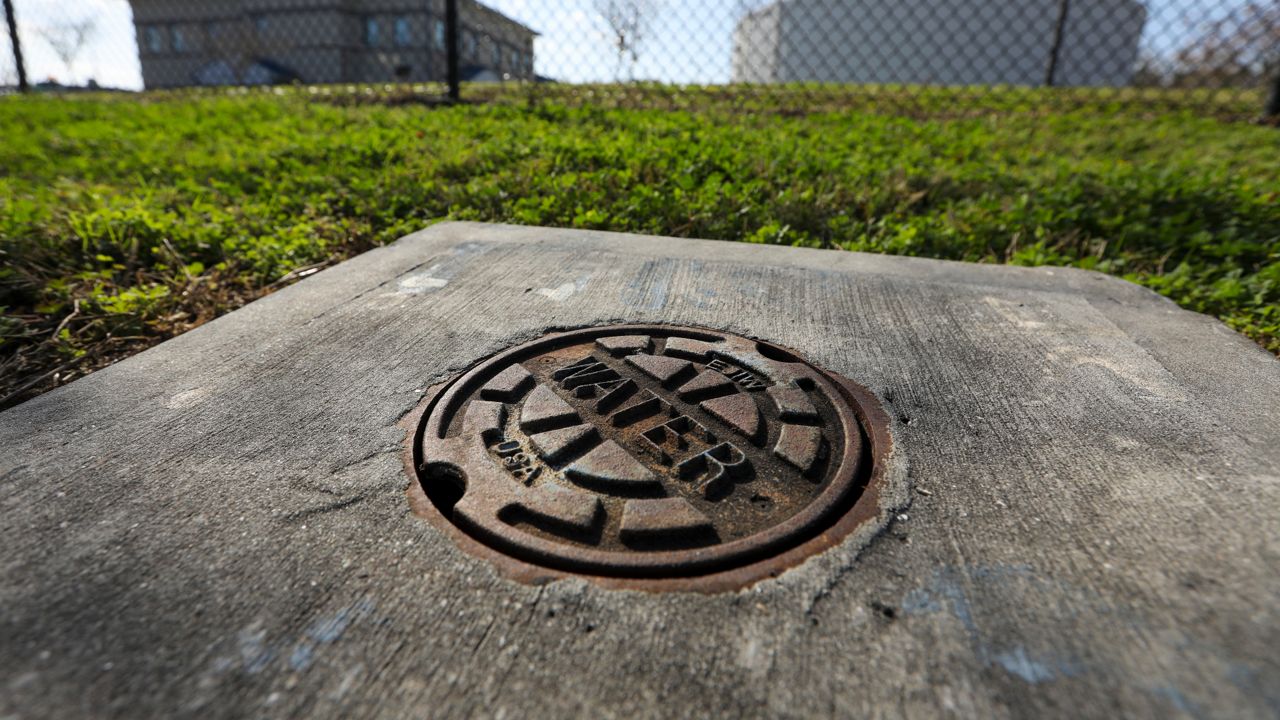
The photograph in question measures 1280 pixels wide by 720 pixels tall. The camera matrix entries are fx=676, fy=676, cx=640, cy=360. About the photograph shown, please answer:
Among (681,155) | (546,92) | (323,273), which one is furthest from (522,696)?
(546,92)

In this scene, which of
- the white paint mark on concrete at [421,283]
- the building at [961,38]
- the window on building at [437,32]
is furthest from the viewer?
the window on building at [437,32]

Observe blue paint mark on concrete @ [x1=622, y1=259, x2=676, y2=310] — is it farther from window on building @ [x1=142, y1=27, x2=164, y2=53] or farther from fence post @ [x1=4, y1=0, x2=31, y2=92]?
window on building @ [x1=142, y1=27, x2=164, y2=53]

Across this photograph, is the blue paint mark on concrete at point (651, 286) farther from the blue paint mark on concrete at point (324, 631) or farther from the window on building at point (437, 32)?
the window on building at point (437, 32)

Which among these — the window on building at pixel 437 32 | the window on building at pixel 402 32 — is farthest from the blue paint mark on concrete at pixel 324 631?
the window on building at pixel 402 32

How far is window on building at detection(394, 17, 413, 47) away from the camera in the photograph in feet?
105

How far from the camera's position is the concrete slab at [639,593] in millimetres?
935

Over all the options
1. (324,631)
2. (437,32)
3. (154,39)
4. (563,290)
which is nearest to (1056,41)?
(563,290)

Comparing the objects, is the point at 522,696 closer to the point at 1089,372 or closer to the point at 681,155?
the point at 1089,372

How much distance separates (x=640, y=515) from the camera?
1.25 meters

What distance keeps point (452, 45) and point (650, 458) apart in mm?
6550

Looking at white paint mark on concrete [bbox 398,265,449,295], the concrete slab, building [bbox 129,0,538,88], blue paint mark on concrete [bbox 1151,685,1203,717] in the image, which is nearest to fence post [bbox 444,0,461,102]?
Answer: white paint mark on concrete [bbox 398,265,449,295]

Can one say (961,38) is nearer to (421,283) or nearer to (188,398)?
(421,283)

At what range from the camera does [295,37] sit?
1214 inches

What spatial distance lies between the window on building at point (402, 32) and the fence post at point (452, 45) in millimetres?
28750
